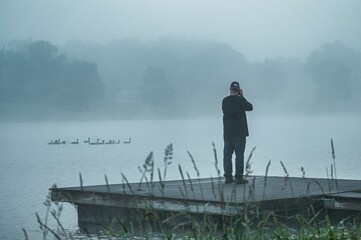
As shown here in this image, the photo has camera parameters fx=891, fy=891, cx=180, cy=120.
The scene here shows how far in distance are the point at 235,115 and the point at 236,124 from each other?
19 centimetres

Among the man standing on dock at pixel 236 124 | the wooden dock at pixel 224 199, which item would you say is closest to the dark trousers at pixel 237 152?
the man standing on dock at pixel 236 124

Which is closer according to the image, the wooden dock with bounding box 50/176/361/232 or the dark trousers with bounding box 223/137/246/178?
the wooden dock with bounding box 50/176/361/232

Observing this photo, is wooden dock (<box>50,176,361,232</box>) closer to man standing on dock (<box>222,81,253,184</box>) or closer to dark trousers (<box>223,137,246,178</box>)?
dark trousers (<box>223,137,246,178</box>)

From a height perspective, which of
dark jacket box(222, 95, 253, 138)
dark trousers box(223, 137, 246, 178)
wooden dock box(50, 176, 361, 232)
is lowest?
wooden dock box(50, 176, 361, 232)

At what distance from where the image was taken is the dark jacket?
1546 cm

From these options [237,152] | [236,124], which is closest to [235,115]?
[236,124]

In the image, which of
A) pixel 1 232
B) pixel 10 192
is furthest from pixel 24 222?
pixel 10 192

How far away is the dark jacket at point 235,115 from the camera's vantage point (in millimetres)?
15461

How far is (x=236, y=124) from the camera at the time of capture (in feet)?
51.5

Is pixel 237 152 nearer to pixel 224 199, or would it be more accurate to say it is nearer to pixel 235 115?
pixel 235 115

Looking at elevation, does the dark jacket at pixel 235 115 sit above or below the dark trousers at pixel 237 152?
A: above

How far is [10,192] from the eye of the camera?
41219mm

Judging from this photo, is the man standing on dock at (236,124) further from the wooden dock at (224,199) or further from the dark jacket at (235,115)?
the wooden dock at (224,199)

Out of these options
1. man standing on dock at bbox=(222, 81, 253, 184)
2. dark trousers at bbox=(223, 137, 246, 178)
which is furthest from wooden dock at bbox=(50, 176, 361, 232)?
man standing on dock at bbox=(222, 81, 253, 184)
